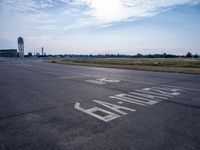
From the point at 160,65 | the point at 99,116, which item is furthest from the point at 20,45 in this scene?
the point at 99,116

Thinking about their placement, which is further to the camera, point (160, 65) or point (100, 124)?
point (160, 65)

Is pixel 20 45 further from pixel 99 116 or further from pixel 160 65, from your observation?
pixel 99 116

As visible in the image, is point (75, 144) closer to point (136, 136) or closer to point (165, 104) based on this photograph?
point (136, 136)

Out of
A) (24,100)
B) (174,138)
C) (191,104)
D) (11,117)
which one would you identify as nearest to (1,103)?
(24,100)

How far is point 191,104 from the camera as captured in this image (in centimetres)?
609

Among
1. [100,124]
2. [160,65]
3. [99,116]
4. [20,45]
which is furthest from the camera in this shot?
[20,45]

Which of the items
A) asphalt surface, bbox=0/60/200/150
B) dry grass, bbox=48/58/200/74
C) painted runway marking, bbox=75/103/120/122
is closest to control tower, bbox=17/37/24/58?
dry grass, bbox=48/58/200/74

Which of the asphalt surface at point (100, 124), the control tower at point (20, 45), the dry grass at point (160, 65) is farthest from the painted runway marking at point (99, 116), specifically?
the control tower at point (20, 45)

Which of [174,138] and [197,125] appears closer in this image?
[174,138]

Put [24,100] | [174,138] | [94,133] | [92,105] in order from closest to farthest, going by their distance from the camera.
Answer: [174,138]
[94,133]
[92,105]
[24,100]

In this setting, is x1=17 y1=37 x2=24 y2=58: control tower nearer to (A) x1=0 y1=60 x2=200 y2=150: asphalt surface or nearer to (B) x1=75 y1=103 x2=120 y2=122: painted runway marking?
(A) x1=0 y1=60 x2=200 y2=150: asphalt surface

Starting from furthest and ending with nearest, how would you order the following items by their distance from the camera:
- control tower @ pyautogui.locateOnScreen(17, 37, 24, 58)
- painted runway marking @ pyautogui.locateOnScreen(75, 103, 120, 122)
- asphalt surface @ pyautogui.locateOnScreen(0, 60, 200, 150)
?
control tower @ pyautogui.locateOnScreen(17, 37, 24, 58) < painted runway marking @ pyautogui.locateOnScreen(75, 103, 120, 122) < asphalt surface @ pyautogui.locateOnScreen(0, 60, 200, 150)

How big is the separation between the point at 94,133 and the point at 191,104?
3943 millimetres

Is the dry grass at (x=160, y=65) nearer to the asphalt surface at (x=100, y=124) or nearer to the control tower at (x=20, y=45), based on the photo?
the asphalt surface at (x=100, y=124)
